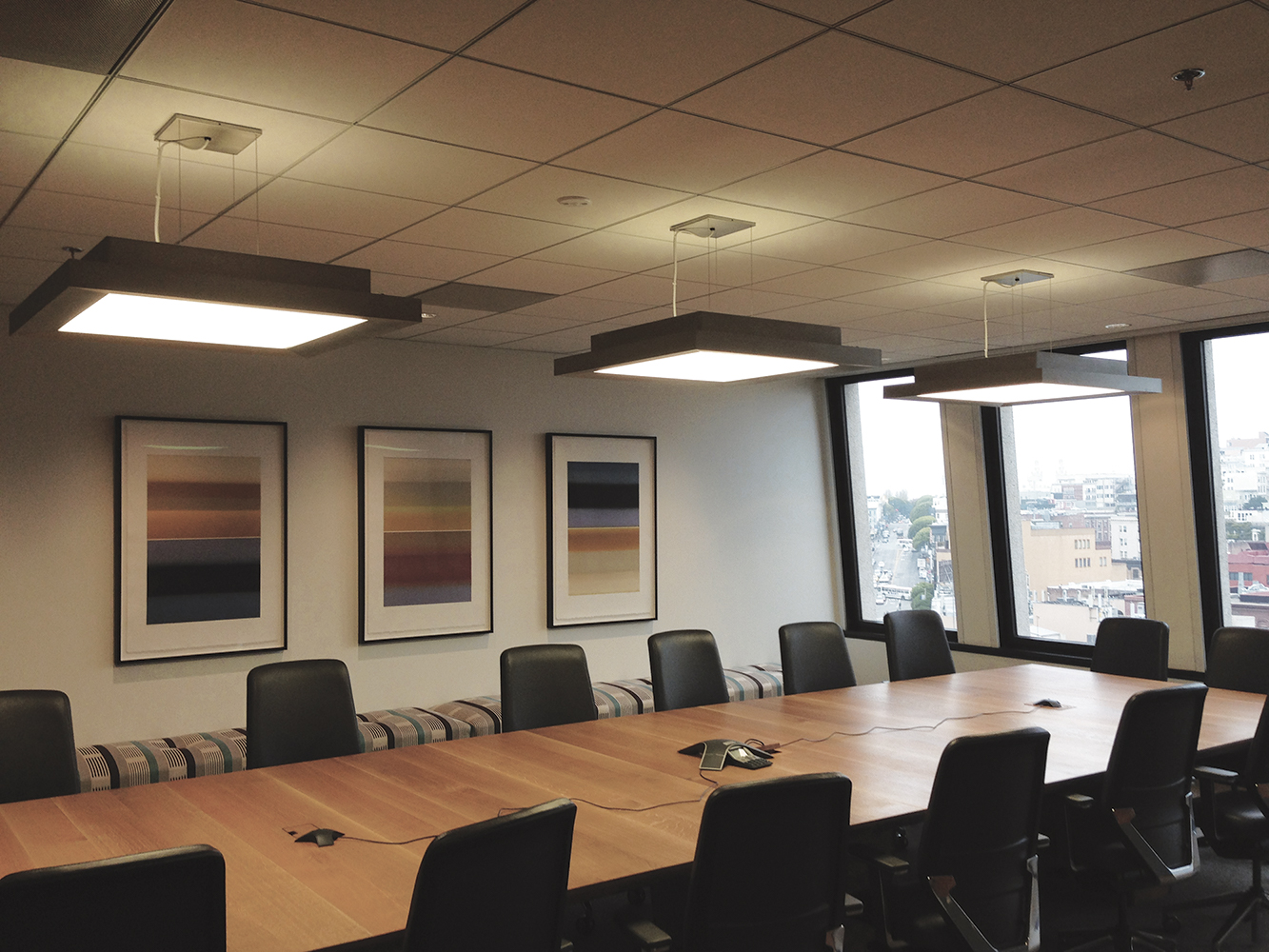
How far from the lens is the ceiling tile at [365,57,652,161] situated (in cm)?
289

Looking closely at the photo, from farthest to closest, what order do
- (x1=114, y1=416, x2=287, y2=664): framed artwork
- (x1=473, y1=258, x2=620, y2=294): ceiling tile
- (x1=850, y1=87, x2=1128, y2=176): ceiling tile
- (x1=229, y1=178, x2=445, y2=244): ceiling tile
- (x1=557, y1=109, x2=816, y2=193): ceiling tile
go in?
(x1=114, y1=416, x2=287, y2=664): framed artwork < (x1=473, y1=258, x2=620, y2=294): ceiling tile < (x1=229, y1=178, x2=445, y2=244): ceiling tile < (x1=557, y1=109, x2=816, y2=193): ceiling tile < (x1=850, y1=87, x2=1128, y2=176): ceiling tile

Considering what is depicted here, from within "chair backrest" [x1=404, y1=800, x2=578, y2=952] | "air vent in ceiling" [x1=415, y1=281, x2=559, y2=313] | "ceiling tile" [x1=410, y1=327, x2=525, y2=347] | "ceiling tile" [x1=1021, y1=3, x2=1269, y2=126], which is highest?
"ceiling tile" [x1=410, y1=327, x2=525, y2=347]

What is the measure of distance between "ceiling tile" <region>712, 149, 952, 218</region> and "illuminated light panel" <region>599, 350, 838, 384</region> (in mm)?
610

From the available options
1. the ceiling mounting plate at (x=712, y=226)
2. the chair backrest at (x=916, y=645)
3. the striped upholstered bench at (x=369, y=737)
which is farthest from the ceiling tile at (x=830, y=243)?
the striped upholstered bench at (x=369, y=737)

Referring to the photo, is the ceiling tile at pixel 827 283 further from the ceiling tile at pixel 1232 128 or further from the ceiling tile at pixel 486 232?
the ceiling tile at pixel 1232 128

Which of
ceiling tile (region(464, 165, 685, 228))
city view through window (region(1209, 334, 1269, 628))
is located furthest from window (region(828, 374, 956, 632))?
ceiling tile (region(464, 165, 685, 228))

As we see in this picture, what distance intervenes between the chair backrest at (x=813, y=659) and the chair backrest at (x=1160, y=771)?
211cm

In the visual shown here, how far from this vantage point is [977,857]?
3250mm


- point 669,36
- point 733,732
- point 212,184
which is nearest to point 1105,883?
point 733,732

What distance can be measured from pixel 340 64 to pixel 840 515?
764 cm

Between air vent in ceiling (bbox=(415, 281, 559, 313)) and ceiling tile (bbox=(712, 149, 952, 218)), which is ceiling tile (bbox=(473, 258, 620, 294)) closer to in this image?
air vent in ceiling (bbox=(415, 281, 559, 313))

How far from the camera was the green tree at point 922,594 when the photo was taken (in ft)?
30.1

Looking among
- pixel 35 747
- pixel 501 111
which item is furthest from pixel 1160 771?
pixel 35 747

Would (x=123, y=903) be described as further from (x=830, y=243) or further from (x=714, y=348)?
(x=830, y=243)
